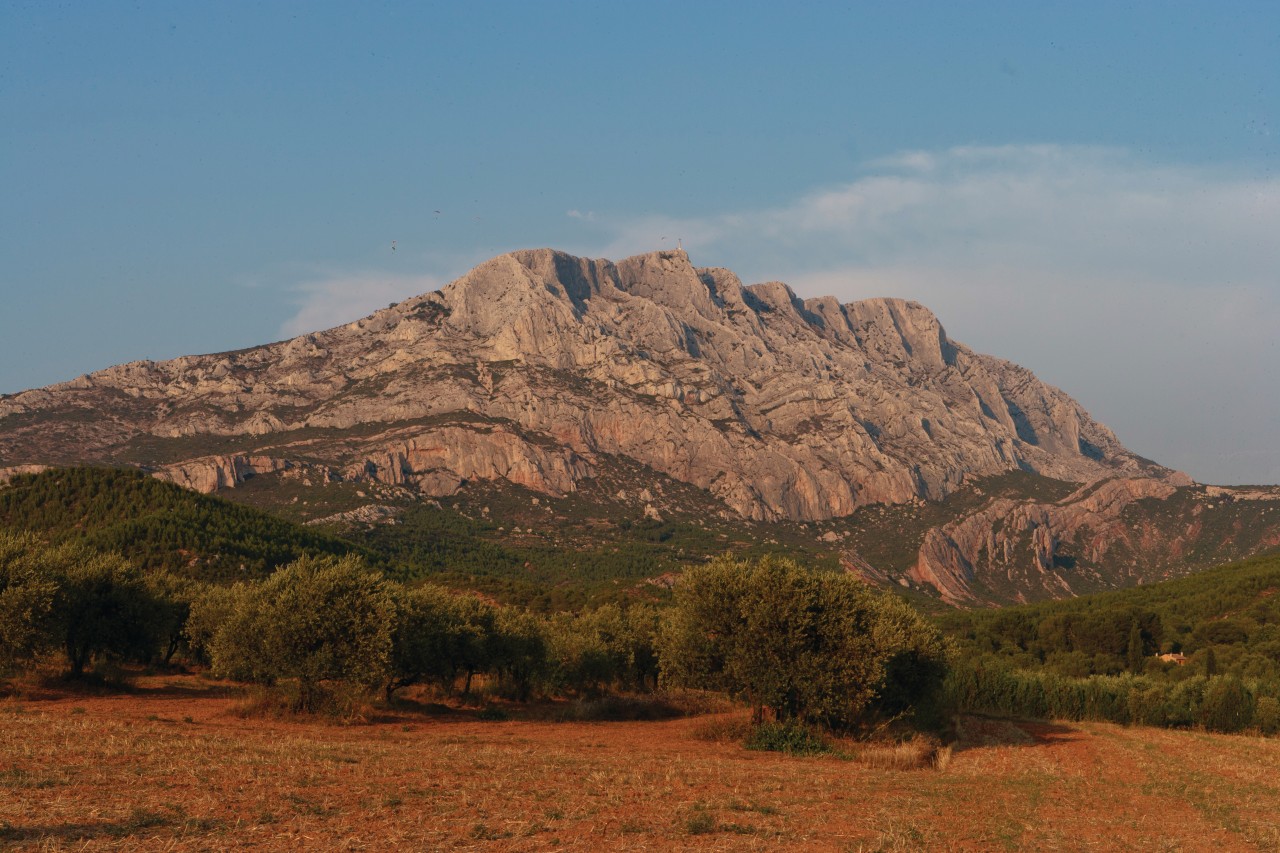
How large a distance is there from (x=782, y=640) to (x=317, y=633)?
20614mm

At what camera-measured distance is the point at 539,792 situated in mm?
23688

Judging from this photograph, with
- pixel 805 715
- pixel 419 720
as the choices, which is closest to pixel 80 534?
pixel 419 720

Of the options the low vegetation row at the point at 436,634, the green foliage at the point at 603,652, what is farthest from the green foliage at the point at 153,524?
the green foliage at the point at 603,652

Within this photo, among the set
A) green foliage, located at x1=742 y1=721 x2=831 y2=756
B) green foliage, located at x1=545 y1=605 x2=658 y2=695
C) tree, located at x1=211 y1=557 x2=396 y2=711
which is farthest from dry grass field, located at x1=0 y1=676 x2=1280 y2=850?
green foliage, located at x1=545 y1=605 x2=658 y2=695

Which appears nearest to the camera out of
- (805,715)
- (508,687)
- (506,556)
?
(805,715)

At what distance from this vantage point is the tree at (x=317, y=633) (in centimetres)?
4253

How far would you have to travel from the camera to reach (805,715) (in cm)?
4016

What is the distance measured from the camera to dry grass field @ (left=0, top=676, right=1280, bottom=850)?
712 inches

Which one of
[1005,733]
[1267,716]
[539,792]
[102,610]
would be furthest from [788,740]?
[1267,716]

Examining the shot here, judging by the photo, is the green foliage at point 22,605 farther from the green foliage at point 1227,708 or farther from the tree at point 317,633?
the green foliage at point 1227,708

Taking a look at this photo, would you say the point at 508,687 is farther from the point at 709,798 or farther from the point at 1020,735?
the point at 709,798

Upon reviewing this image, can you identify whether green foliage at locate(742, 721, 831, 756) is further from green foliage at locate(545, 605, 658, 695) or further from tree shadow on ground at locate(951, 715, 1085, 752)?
green foliage at locate(545, 605, 658, 695)

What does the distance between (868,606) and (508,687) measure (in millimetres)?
27110

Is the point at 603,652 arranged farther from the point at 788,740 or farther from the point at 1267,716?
the point at 1267,716
